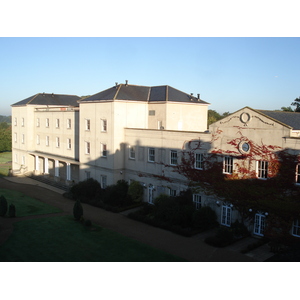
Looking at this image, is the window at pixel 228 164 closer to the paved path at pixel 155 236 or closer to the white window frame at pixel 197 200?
the white window frame at pixel 197 200

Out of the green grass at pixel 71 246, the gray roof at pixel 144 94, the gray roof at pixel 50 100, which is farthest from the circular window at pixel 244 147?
the gray roof at pixel 50 100

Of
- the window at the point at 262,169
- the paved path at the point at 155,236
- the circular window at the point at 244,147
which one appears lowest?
the paved path at the point at 155,236

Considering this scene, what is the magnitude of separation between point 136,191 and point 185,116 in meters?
9.87

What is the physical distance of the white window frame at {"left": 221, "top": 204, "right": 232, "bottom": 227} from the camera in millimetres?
24875

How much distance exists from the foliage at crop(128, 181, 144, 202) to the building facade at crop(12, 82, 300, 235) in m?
0.57

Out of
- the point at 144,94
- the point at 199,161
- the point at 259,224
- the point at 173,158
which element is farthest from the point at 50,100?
the point at 259,224

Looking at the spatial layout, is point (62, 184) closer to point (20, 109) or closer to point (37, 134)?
point (37, 134)

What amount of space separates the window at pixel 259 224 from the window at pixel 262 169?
2.52 m

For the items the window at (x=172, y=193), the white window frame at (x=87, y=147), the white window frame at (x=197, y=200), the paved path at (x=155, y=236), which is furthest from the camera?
the white window frame at (x=87, y=147)

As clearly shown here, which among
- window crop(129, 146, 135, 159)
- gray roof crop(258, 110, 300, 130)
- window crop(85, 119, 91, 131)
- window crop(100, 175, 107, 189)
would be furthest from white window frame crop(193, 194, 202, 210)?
window crop(85, 119, 91, 131)

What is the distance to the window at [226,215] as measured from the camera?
2489cm

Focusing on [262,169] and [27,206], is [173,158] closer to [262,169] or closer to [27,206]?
[262,169]

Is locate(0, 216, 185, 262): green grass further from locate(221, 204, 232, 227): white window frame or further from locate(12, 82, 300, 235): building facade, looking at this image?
locate(12, 82, 300, 235): building facade

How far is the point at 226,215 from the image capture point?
25.0 metres
